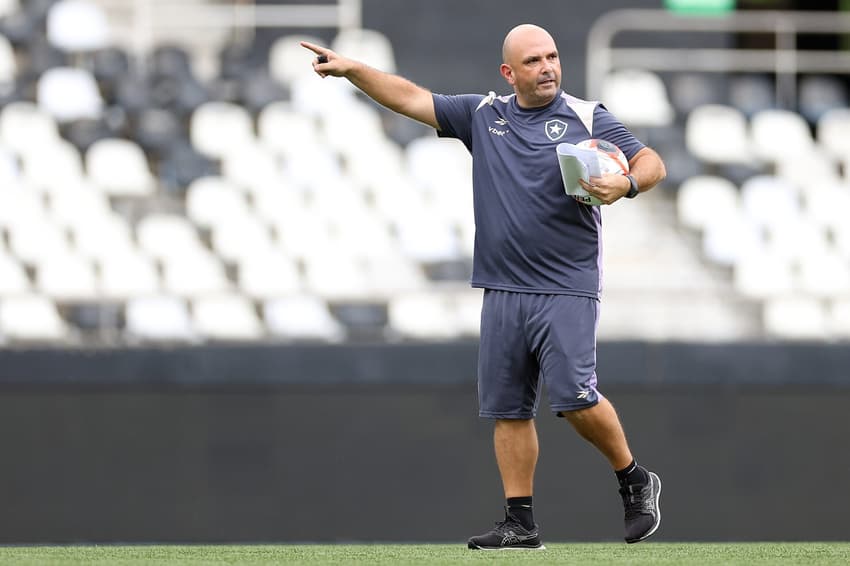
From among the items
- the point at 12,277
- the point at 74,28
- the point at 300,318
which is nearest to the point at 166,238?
the point at 12,277

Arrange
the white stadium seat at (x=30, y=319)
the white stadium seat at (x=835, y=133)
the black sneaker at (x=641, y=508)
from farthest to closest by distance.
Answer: the white stadium seat at (x=835, y=133)
the white stadium seat at (x=30, y=319)
the black sneaker at (x=641, y=508)

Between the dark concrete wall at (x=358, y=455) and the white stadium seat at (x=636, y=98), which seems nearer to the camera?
the dark concrete wall at (x=358, y=455)

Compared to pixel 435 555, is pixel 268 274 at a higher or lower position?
higher

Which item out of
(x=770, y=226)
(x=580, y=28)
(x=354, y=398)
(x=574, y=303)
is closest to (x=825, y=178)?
(x=770, y=226)

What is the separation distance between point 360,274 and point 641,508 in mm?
4498

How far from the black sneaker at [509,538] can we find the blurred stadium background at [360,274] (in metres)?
2.75

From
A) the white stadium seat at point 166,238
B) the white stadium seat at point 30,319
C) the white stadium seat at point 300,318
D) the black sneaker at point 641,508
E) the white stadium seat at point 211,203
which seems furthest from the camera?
the white stadium seat at point 211,203

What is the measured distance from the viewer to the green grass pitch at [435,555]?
4988 mm

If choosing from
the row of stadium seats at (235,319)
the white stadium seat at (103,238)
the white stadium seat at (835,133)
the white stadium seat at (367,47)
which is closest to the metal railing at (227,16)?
the white stadium seat at (367,47)

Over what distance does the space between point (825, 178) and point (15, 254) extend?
555 cm

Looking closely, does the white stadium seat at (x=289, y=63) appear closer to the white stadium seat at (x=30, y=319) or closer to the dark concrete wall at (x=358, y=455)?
the white stadium seat at (x=30, y=319)

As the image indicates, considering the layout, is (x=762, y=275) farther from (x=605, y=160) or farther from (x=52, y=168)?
(x=605, y=160)

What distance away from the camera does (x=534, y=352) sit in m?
5.50

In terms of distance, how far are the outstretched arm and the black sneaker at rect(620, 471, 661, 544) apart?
147cm
